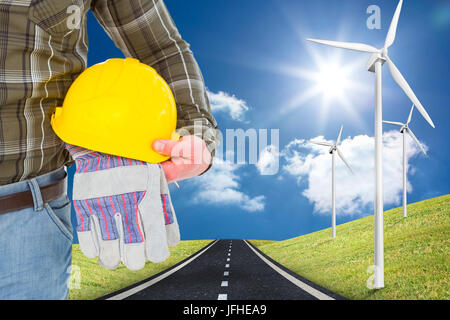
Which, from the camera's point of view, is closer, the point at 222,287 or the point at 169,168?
the point at 169,168

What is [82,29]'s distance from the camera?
146cm

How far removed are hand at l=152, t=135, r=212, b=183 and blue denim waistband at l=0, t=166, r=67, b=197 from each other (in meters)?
0.60

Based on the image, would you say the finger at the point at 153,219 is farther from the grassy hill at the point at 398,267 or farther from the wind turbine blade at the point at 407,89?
the wind turbine blade at the point at 407,89

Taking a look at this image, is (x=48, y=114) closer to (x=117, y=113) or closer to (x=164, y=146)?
(x=117, y=113)

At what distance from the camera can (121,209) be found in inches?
50.3

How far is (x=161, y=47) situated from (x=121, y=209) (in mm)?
917

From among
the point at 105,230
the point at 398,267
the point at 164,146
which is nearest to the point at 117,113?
the point at 164,146

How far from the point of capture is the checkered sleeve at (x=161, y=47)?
64.7 inches

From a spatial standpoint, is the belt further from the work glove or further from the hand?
the hand

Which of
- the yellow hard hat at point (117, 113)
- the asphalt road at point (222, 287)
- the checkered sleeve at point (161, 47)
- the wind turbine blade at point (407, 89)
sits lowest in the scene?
the asphalt road at point (222, 287)

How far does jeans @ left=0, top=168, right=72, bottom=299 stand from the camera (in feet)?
4.56

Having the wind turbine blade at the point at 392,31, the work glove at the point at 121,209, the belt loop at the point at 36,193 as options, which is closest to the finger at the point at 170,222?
the work glove at the point at 121,209

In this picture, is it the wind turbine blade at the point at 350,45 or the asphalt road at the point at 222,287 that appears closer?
the asphalt road at the point at 222,287
